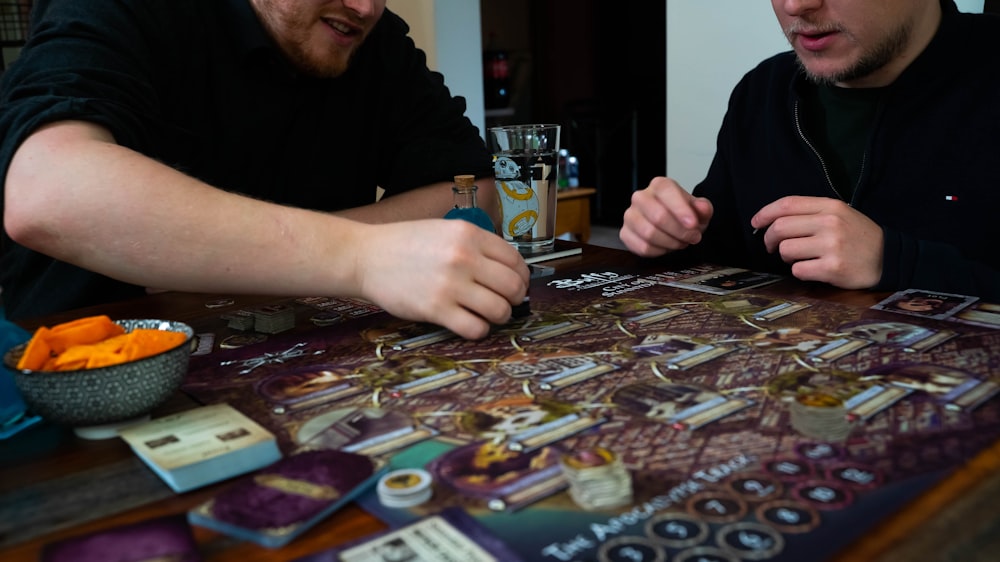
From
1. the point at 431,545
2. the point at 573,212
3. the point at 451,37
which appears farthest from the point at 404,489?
the point at 573,212

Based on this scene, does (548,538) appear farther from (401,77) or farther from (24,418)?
(401,77)

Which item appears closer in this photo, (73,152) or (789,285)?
(73,152)

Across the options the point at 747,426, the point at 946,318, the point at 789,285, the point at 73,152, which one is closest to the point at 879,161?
the point at 789,285

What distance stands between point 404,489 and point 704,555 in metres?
0.20

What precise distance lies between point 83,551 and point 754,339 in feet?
2.11

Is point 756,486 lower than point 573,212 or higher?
higher

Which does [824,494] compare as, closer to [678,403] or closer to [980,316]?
[678,403]

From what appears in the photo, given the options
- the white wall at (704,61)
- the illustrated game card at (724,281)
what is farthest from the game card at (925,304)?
the white wall at (704,61)

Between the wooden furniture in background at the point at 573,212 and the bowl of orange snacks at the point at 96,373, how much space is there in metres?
3.49

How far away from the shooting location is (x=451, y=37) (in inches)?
149

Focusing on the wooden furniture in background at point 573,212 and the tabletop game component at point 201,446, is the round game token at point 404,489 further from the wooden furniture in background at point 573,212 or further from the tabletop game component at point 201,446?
the wooden furniture in background at point 573,212

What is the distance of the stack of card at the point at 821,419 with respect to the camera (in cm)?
60

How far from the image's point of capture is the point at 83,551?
48cm

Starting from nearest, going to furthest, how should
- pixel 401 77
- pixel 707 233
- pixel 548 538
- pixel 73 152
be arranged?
pixel 548 538 < pixel 73 152 < pixel 707 233 < pixel 401 77
